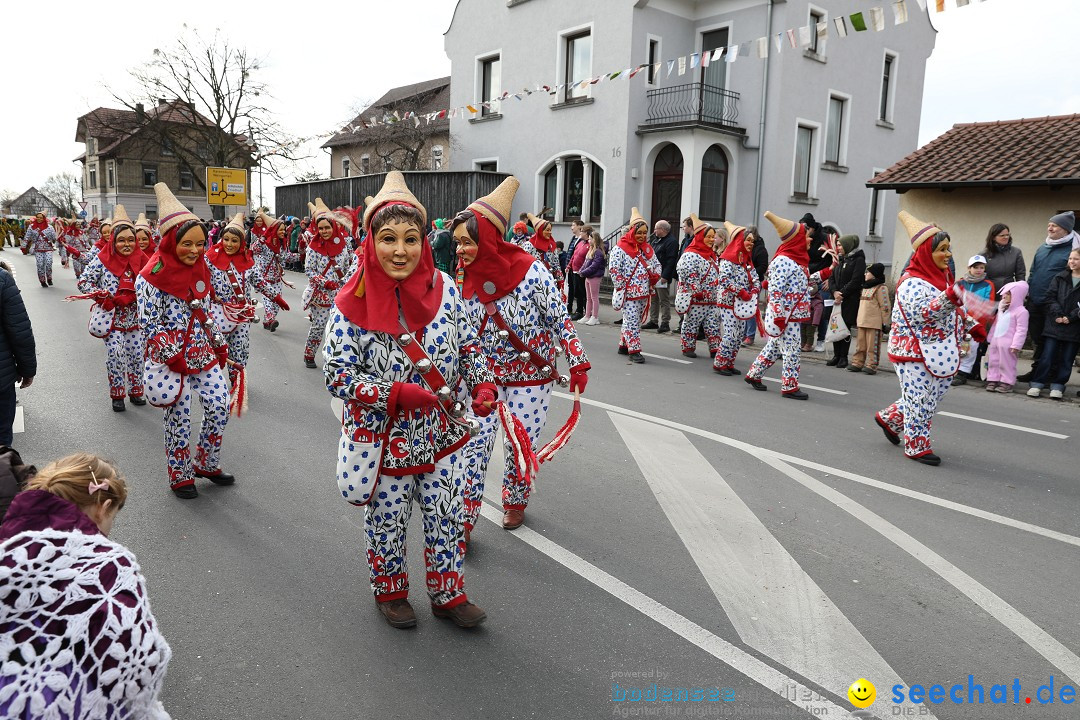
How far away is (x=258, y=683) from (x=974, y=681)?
2936 mm

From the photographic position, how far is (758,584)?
4.01 meters

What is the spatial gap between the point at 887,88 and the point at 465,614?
2659cm

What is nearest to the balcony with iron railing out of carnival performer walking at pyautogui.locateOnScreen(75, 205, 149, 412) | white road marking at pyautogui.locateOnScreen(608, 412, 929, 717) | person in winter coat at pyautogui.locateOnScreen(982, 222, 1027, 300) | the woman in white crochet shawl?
person in winter coat at pyautogui.locateOnScreen(982, 222, 1027, 300)

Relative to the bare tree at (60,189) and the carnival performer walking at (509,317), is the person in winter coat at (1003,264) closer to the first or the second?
the carnival performer walking at (509,317)

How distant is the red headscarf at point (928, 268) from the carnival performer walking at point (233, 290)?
5368 mm

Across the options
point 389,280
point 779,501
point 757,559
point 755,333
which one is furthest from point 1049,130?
point 389,280

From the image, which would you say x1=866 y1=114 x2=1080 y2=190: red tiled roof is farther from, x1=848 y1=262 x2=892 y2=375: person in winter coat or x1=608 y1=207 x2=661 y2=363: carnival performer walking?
x1=608 y1=207 x2=661 y2=363: carnival performer walking

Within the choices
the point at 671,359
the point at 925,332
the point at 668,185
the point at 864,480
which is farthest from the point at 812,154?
the point at 864,480

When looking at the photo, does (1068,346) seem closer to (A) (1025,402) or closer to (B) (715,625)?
(A) (1025,402)

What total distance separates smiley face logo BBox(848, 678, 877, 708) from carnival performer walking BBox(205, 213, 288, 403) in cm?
450

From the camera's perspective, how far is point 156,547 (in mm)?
4383

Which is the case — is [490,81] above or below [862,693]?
above

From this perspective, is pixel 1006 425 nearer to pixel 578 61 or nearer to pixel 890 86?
pixel 578 61

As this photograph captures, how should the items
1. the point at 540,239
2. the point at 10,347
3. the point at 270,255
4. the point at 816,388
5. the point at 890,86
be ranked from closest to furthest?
the point at 10,347, the point at 816,388, the point at 540,239, the point at 270,255, the point at 890,86
